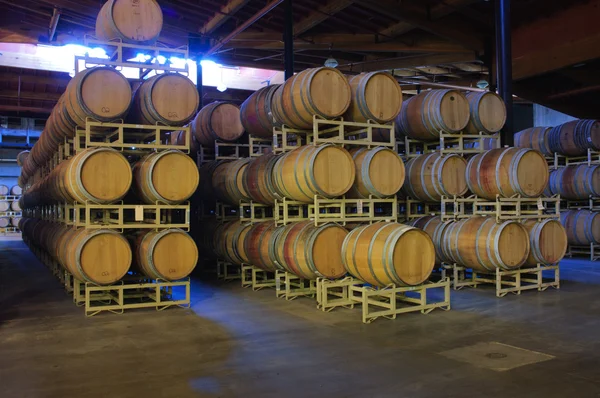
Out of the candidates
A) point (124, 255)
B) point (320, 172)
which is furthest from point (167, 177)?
point (320, 172)

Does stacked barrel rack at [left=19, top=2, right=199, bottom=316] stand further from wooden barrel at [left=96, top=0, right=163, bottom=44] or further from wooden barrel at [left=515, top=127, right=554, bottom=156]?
wooden barrel at [left=515, top=127, right=554, bottom=156]

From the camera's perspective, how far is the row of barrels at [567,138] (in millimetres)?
13086

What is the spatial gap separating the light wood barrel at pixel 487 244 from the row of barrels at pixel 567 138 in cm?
630

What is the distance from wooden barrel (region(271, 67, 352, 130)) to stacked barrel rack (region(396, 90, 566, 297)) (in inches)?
82.3

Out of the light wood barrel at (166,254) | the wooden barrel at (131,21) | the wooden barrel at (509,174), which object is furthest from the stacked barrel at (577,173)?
the wooden barrel at (131,21)

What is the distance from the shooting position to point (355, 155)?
25.4 ft

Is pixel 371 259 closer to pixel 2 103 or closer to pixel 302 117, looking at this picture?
pixel 302 117

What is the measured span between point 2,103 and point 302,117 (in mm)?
19840

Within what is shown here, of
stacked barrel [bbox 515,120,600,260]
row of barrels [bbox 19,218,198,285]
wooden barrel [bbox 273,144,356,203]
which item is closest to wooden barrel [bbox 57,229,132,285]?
row of barrels [bbox 19,218,198,285]

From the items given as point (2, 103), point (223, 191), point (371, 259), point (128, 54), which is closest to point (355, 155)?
point (371, 259)

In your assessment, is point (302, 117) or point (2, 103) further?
point (2, 103)

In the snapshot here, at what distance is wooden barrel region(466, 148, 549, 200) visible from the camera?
27.5 ft

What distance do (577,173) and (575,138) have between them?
0.86m

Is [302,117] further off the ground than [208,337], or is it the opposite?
[302,117]
